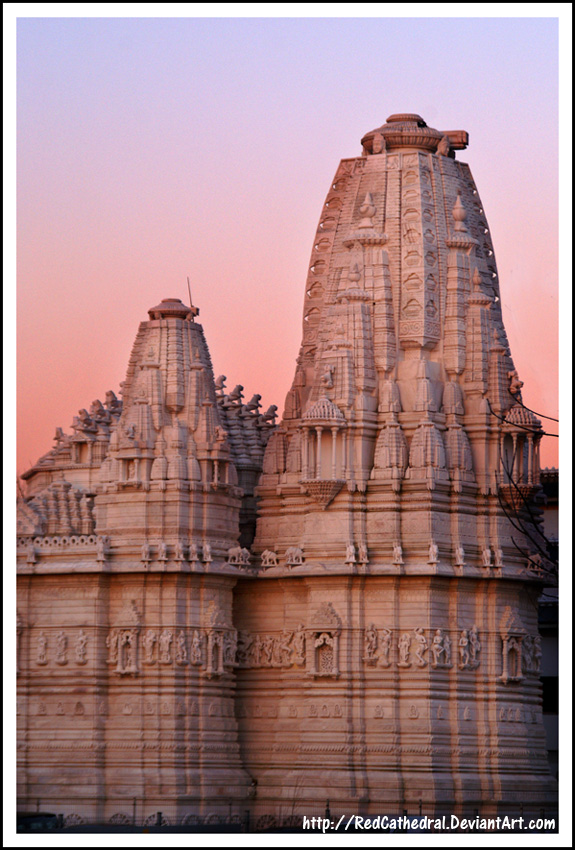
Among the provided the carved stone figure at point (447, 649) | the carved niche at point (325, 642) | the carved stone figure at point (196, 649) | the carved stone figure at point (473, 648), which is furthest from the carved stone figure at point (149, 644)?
the carved stone figure at point (473, 648)

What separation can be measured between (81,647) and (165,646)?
2674 mm

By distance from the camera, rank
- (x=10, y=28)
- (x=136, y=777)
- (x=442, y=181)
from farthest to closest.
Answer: (x=442, y=181)
(x=136, y=777)
(x=10, y=28)

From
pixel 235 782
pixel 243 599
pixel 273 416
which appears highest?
pixel 273 416

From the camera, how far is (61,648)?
85438 millimetres

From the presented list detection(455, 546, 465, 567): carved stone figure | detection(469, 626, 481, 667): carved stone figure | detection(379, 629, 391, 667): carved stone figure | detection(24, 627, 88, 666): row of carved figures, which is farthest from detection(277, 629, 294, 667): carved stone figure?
detection(24, 627, 88, 666): row of carved figures

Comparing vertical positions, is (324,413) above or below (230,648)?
above

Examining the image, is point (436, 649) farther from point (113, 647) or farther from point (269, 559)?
point (113, 647)

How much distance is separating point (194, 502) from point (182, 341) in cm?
537

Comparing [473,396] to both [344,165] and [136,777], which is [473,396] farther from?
[136,777]

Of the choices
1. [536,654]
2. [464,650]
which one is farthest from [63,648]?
[536,654]

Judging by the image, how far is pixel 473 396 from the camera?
8731 cm

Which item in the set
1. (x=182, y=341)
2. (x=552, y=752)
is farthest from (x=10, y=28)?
(x=552, y=752)

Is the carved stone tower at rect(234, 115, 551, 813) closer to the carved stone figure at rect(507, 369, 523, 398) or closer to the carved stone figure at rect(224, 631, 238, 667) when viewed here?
the carved stone figure at rect(507, 369, 523, 398)

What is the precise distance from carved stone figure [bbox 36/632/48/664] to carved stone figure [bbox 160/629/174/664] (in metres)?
3.68
